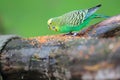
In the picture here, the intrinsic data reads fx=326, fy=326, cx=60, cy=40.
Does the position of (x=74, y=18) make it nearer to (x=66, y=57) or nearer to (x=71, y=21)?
(x=71, y=21)

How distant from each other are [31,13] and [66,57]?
1567 mm

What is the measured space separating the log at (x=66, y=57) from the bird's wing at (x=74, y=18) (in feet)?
0.15

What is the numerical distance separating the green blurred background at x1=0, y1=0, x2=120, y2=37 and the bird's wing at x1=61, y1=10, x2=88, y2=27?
3.31 feet

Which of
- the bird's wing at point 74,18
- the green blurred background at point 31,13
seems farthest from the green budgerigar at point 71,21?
the green blurred background at point 31,13

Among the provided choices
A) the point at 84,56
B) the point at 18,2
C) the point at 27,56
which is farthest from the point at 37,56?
the point at 18,2

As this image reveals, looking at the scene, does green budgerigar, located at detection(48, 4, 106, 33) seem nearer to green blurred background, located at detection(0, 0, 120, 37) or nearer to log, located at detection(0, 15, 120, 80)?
log, located at detection(0, 15, 120, 80)

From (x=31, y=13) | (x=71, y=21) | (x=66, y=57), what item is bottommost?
(x=66, y=57)

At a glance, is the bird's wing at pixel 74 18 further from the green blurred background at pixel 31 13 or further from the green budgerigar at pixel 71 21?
the green blurred background at pixel 31 13

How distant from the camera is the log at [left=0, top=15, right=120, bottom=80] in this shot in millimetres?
663

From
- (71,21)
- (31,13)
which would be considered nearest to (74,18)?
(71,21)

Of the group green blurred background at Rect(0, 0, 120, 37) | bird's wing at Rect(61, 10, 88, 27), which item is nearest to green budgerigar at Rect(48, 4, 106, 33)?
bird's wing at Rect(61, 10, 88, 27)

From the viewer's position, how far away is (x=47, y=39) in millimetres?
971

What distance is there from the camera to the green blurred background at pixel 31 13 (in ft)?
7.19

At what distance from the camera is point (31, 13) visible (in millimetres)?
2279
